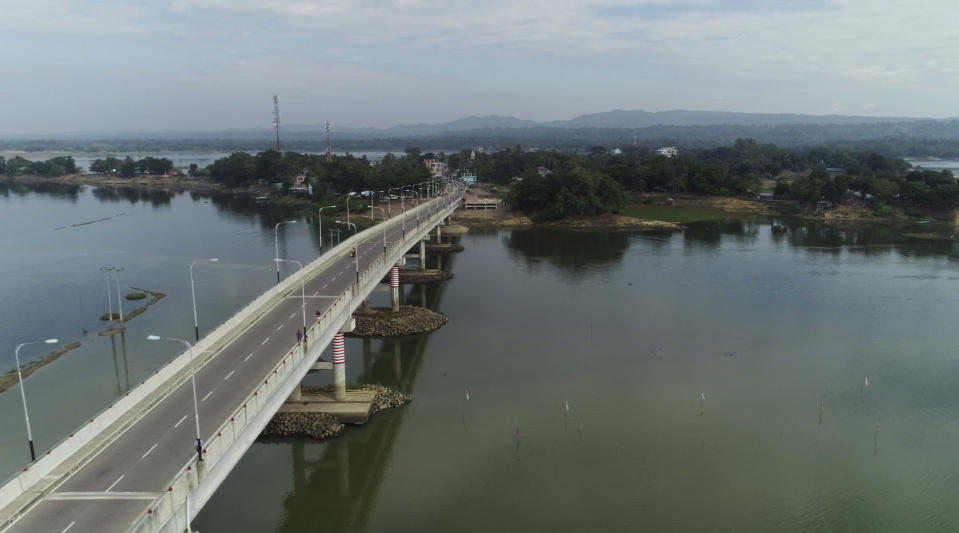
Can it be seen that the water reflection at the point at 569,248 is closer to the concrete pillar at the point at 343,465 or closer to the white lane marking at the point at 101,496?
the concrete pillar at the point at 343,465

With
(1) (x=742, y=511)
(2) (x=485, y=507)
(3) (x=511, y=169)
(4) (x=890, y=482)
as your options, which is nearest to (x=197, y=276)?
(2) (x=485, y=507)

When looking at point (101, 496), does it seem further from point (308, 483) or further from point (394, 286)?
point (394, 286)

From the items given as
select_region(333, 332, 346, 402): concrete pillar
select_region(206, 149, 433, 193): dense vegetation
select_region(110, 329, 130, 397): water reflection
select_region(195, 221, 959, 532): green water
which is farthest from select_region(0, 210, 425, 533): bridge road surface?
select_region(206, 149, 433, 193): dense vegetation

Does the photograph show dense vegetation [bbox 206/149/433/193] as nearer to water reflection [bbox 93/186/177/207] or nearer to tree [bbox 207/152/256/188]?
tree [bbox 207/152/256/188]

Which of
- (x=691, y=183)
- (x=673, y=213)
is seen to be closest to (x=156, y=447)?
(x=673, y=213)

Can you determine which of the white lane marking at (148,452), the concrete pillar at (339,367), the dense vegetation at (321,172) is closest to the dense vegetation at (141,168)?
the dense vegetation at (321,172)
